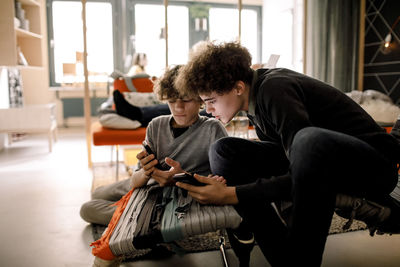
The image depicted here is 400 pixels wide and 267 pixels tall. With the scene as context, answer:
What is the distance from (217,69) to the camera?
108 centimetres

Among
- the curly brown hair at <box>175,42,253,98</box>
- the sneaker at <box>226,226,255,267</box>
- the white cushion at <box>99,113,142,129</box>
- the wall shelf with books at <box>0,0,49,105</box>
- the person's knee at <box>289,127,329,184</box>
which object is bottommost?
the sneaker at <box>226,226,255,267</box>

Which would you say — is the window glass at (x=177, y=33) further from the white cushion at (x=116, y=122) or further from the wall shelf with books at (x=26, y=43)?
the wall shelf with books at (x=26, y=43)

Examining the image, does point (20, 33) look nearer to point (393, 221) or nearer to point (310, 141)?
point (310, 141)

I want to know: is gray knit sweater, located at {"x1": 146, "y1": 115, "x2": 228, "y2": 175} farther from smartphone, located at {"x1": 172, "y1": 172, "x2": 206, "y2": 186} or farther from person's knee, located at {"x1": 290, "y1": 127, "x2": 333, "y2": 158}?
person's knee, located at {"x1": 290, "y1": 127, "x2": 333, "y2": 158}

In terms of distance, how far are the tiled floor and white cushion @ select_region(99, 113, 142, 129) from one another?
A: 0.47 metres

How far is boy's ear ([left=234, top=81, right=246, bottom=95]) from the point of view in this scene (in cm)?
110

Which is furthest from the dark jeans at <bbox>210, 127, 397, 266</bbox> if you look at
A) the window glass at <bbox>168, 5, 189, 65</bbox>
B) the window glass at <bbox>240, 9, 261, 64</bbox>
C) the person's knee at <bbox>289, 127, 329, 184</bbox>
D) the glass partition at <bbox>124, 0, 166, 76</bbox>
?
the window glass at <bbox>240, 9, 261, 64</bbox>

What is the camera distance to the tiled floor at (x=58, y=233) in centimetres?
138

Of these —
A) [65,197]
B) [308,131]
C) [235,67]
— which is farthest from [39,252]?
[308,131]

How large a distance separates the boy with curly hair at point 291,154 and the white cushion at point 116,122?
5.15ft

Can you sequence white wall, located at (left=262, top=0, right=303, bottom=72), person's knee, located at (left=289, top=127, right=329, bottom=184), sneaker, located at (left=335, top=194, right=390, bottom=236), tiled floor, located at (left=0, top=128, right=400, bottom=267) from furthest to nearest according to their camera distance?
white wall, located at (left=262, top=0, right=303, bottom=72), tiled floor, located at (left=0, top=128, right=400, bottom=267), sneaker, located at (left=335, top=194, right=390, bottom=236), person's knee, located at (left=289, top=127, right=329, bottom=184)

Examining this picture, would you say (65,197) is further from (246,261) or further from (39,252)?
(246,261)

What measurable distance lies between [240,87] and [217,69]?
0.30ft

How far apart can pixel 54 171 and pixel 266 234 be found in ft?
8.05
